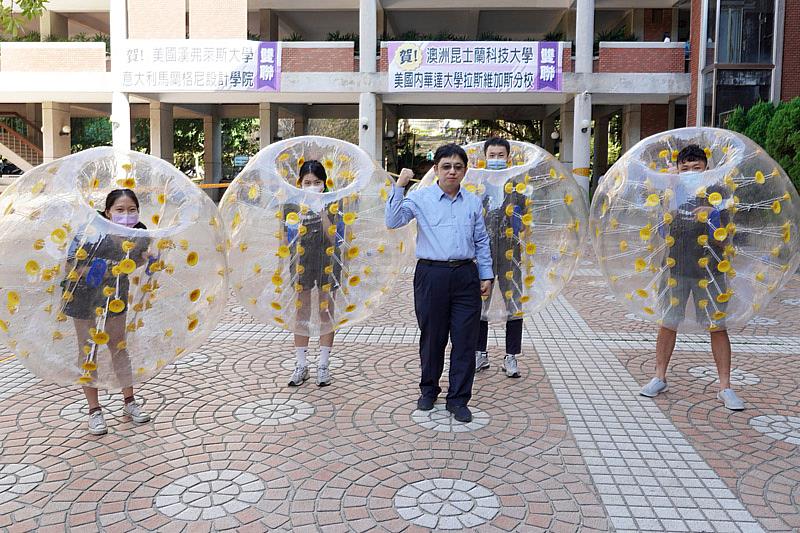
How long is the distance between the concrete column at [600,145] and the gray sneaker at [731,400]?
838 inches

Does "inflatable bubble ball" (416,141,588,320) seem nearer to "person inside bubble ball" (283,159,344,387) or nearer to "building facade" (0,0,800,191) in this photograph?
"person inside bubble ball" (283,159,344,387)

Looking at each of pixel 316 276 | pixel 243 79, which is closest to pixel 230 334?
pixel 316 276

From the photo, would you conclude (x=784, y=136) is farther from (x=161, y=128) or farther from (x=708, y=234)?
(x=161, y=128)

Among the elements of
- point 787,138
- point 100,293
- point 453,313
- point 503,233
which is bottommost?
point 453,313

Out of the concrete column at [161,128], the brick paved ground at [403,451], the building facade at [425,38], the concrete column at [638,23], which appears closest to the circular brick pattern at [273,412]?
the brick paved ground at [403,451]

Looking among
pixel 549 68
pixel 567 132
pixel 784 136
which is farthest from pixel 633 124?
pixel 784 136

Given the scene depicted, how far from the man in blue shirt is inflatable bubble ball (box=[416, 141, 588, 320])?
38 cm

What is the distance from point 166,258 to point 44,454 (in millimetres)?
1298

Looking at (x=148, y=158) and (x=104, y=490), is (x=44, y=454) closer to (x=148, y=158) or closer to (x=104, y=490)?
(x=104, y=490)

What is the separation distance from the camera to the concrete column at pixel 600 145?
2495 centimetres

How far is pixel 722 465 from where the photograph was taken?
3584mm

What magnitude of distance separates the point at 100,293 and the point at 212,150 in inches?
887

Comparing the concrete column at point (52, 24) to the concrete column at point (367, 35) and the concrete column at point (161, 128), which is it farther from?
the concrete column at point (367, 35)

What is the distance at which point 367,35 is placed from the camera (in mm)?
18344
